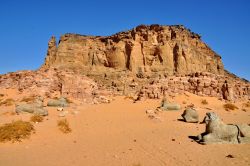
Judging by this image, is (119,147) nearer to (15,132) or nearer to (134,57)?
(15,132)

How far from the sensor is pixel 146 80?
1724 inches

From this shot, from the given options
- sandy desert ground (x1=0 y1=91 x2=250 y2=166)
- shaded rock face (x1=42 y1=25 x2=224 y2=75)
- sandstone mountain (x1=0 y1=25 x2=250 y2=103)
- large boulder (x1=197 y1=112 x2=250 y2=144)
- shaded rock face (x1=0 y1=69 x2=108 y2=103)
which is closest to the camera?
sandy desert ground (x1=0 y1=91 x2=250 y2=166)

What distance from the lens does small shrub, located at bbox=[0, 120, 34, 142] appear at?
32.7 feet

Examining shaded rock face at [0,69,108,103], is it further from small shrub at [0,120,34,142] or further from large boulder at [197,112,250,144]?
large boulder at [197,112,250,144]

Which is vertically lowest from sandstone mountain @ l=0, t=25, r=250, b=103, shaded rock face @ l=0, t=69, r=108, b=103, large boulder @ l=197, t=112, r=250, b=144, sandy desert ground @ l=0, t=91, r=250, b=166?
sandy desert ground @ l=0, t=91, r=250, b=166

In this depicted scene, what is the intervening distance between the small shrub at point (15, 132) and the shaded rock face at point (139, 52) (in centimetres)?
3745

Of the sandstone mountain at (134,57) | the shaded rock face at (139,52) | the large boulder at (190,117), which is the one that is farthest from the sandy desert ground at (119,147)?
the shaded rock face at (139,52)

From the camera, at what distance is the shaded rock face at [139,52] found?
49188 millimetres

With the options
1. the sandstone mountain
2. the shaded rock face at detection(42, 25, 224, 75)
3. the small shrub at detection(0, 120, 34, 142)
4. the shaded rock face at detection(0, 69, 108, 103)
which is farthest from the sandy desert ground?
the shaded rock face at detection(42, 25, 224, 75)

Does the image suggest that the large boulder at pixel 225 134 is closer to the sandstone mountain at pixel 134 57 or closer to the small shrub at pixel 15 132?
the small shrub at pixel 15 132

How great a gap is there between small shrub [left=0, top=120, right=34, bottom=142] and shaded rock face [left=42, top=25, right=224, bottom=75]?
37.5 m

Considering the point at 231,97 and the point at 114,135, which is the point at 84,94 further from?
the point at 114,135

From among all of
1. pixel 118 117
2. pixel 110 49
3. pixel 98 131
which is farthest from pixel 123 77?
pixel 98 131

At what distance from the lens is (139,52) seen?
5047cm
